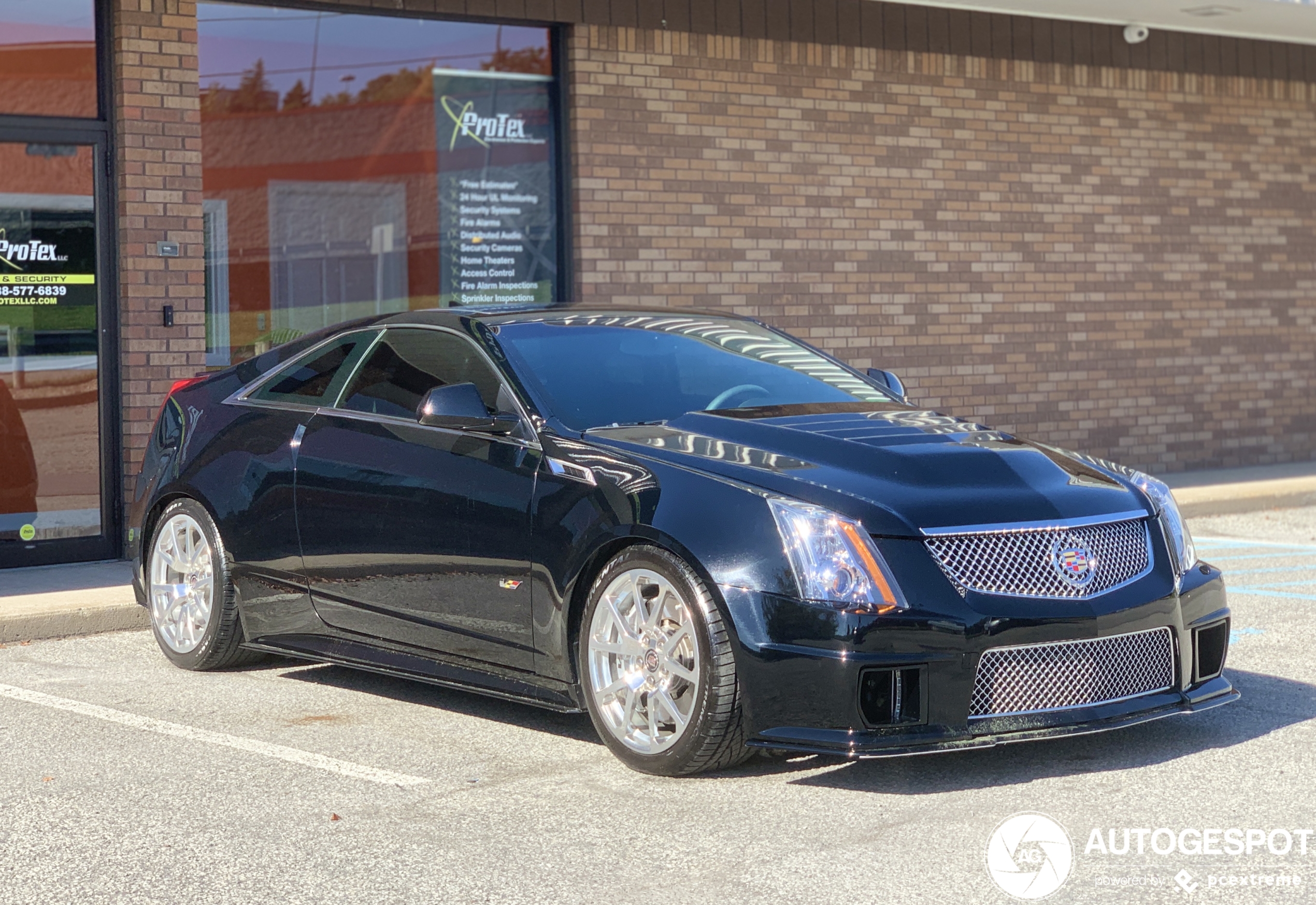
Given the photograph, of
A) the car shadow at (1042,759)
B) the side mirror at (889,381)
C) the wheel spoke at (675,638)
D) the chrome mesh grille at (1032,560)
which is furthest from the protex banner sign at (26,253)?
the chrome mesh grille at (1032,560)

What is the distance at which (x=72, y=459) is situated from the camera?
998 centimetres

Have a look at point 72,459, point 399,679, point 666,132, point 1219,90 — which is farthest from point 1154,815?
point 1219,90

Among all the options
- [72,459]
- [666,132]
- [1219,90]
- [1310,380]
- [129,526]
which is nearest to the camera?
[129,526]

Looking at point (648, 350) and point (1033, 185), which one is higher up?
point (1033, 185)

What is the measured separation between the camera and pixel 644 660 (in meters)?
5.25

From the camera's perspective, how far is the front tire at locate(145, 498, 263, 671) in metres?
6.93

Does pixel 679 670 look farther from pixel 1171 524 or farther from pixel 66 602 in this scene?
pixel 66 602

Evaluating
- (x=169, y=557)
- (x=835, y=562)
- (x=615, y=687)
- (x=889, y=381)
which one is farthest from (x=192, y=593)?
(x=835, y=562)

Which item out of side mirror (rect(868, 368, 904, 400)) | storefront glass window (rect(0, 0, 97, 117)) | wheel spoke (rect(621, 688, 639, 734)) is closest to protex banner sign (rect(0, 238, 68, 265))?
storefront glass window (rect(0, 0, 97, 117))

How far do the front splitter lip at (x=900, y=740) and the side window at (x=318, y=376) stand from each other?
2561 mm

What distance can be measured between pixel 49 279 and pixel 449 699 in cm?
476

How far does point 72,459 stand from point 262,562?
3.80 metres

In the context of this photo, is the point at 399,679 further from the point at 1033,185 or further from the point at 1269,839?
the point at 1033,185

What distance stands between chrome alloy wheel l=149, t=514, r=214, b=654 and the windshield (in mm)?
1751
